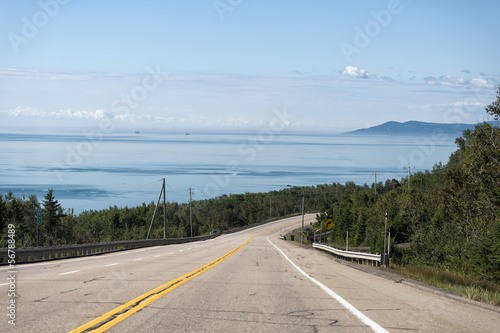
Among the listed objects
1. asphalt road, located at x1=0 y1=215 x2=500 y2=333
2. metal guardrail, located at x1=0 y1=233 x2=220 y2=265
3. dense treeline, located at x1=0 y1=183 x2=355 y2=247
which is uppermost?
asphalt road, located at x1=0 y1=215 x2=500 y2=333

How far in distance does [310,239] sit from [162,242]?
4406cm

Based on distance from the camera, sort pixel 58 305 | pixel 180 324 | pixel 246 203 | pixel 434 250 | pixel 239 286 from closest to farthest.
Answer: pixel 180 324 → pixel 58 305 → pixel 239 286 → pixel 434 250 → pixel 246 203

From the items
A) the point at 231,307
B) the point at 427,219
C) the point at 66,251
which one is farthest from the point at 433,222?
the point at 231,307

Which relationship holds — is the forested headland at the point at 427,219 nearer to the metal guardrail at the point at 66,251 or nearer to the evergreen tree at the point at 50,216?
the evergreen tree at the point at 50,216

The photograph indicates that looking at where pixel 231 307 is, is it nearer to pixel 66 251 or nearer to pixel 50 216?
pixel 66 251

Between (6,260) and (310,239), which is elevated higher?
Result: (6,260)

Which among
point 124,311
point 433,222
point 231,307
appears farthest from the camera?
point 433,222

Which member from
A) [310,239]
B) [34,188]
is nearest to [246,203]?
[34,188]

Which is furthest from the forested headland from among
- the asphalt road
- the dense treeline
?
the asphalt road

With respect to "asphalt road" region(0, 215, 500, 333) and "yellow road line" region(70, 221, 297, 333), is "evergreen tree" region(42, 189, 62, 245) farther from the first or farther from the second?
"yellow road line" region(70, 221, 297, 333)

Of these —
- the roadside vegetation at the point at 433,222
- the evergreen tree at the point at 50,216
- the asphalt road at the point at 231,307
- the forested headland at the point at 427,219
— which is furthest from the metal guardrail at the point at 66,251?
the evergreen tree at the point at 50,216

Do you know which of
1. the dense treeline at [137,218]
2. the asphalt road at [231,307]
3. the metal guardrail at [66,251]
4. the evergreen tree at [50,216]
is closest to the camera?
the asphalt road at [231,307]

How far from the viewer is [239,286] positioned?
1322cm

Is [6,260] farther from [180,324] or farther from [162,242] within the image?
[162,242]
